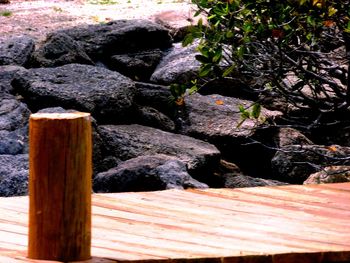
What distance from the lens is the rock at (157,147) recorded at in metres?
9.15

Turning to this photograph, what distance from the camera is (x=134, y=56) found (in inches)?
473

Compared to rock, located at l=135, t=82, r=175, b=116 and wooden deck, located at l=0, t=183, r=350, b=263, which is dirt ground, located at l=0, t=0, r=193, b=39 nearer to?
rock, located at l=135, t=82, r=175, b=116

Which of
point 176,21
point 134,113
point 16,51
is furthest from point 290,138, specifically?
point 176,21

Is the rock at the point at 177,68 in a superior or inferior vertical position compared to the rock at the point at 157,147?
superior

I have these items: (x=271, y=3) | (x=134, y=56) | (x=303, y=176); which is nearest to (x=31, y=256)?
(x=271, y=3)

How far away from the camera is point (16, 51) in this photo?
11.4 meters

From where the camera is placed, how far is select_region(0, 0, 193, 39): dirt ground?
1356 centimetres

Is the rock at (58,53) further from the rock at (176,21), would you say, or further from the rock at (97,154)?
the rock at (97,154)

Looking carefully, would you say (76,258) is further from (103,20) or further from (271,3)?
(103,20)

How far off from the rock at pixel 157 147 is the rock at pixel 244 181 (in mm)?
207

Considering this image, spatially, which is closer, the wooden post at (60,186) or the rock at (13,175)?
the wooden post at (60,186)

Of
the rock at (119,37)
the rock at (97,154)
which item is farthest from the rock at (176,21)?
the rock at (97,154)

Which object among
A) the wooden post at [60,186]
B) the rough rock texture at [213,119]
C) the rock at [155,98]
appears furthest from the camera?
the rock at [155,98]

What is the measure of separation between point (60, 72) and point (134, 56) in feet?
6.11
